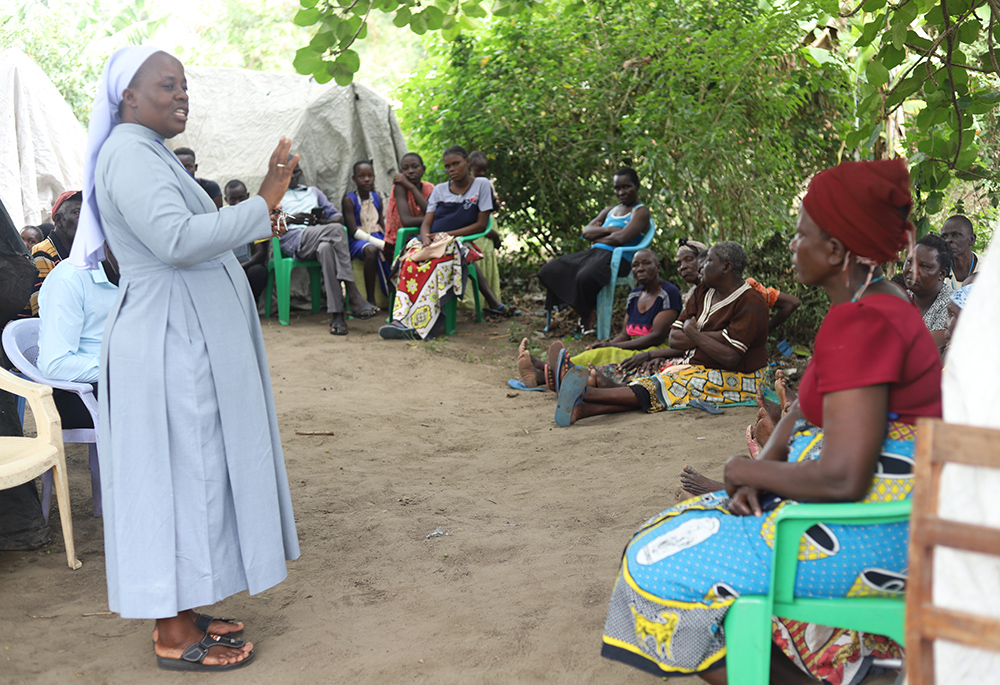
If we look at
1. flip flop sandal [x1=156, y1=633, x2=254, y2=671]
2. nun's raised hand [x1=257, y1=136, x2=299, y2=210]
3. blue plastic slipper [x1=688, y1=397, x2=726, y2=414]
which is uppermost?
nun's raised hand [x1=257, y1=136, x2=299, y2=210]

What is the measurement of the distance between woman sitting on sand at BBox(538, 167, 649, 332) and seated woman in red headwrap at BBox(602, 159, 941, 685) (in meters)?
5.62

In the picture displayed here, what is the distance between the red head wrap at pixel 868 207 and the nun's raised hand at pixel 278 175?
1.71 m

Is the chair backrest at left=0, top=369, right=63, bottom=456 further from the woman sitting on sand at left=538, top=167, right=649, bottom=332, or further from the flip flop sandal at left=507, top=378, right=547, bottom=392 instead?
the woman sitting on sand at left=538, top=167, right=649, bottom=332

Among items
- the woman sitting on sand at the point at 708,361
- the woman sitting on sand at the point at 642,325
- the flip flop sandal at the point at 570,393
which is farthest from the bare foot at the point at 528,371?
the flip flop sandal at the point at 570,393

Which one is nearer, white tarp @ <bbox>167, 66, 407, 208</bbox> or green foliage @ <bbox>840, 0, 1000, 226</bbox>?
green foliage @ <bbox>840, 0, 1000, 226</bbox>

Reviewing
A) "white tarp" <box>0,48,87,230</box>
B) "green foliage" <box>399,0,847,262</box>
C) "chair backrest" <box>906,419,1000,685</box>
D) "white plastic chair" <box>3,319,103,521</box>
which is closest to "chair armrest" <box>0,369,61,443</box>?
"white plastic chair" <box>3,319,103,521</box>

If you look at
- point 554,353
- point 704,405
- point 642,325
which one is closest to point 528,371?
point 554,353

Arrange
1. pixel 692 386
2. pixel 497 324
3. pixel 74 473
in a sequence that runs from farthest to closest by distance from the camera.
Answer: pixel 497 324 → pixel 692 386 → pixel 74 473

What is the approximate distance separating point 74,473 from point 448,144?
6.04 m

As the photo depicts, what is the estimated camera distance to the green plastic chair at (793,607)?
1807 mm

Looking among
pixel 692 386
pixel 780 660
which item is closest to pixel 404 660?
pixel 780 660

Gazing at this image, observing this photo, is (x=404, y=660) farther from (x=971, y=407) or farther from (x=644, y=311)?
(x=644, y=311)

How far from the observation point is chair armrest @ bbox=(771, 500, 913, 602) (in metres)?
1.79

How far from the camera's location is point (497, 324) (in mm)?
8820
